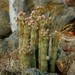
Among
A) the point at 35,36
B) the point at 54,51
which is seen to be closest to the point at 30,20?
the point at 35,36

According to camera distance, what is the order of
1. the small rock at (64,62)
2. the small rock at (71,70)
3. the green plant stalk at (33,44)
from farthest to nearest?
1. the small rock at (64,62)
2. the green plant stalk at (33,44)
3. the small rock at (71,70)

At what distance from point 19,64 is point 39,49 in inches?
20.8

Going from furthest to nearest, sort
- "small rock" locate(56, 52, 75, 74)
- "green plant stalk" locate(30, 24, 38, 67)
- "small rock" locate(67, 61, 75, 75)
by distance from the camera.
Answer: "small rock" locate(56, 52, 75, 74), "green plant stalk" locate(30, 24, 38, 67), "small rock" locate(67, 61, 75, 75)

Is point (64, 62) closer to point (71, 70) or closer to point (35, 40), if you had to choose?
point (71, 70)

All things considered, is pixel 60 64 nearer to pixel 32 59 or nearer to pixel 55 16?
pixel 32 59

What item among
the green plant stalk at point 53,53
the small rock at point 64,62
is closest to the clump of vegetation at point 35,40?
the green plant stalk at point 53,53

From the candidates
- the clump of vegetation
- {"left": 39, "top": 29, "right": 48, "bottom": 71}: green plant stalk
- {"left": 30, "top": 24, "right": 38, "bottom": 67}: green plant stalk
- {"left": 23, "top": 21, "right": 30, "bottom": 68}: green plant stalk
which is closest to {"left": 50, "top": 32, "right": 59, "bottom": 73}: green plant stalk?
the clump of vegetation

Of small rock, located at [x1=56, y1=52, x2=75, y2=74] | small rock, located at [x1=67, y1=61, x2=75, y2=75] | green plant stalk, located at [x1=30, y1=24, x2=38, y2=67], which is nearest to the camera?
small rock, located at [x1=67, y1=61, x2=75, y2=75]

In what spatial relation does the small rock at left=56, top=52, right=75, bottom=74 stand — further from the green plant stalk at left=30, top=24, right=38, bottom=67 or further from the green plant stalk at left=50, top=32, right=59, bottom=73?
the green plant stalk at left=30, top=24, right=38, bottom=67

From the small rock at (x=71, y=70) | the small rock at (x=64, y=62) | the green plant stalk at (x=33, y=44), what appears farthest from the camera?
the small rock at (x=64, y=62)

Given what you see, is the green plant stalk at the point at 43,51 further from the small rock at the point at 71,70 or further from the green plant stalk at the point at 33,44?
the small rock at the point at 71,70

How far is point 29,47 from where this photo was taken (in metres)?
5.25

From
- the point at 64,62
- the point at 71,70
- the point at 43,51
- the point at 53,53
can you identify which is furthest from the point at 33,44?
the point at 71,70

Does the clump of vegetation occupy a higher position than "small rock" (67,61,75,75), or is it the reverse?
the clump of vegetation
